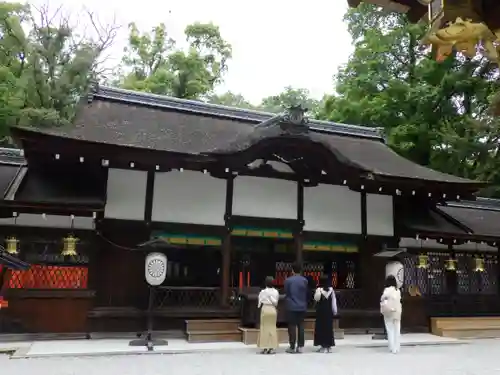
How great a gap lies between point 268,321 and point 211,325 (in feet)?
6.20

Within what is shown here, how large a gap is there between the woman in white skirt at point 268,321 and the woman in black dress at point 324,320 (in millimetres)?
885

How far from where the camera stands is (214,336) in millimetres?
10852

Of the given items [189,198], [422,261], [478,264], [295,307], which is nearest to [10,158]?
[189,198]

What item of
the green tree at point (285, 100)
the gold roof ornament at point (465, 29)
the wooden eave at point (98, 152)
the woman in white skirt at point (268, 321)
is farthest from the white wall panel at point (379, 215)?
the green tree at point (285, 100)

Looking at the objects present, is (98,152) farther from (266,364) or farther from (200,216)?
(266,364)

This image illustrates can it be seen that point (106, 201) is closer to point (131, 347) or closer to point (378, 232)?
point (131, 347)

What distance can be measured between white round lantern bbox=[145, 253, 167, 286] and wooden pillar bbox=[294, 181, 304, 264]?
12.0 ft

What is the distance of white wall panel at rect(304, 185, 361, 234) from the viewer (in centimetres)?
1271

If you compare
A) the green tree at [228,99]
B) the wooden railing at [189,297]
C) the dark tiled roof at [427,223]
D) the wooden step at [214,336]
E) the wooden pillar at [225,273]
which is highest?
the green tree at [228,99]

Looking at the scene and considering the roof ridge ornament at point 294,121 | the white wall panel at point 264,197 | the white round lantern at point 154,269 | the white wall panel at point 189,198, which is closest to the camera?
the white round lantern at point 154,269

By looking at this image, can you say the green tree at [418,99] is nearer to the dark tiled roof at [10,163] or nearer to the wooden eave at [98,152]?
the wooden eave at [98,152]

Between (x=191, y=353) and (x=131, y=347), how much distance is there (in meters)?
1.17

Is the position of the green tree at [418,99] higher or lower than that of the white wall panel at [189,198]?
higher

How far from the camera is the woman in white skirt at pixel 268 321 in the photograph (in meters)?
9.54
